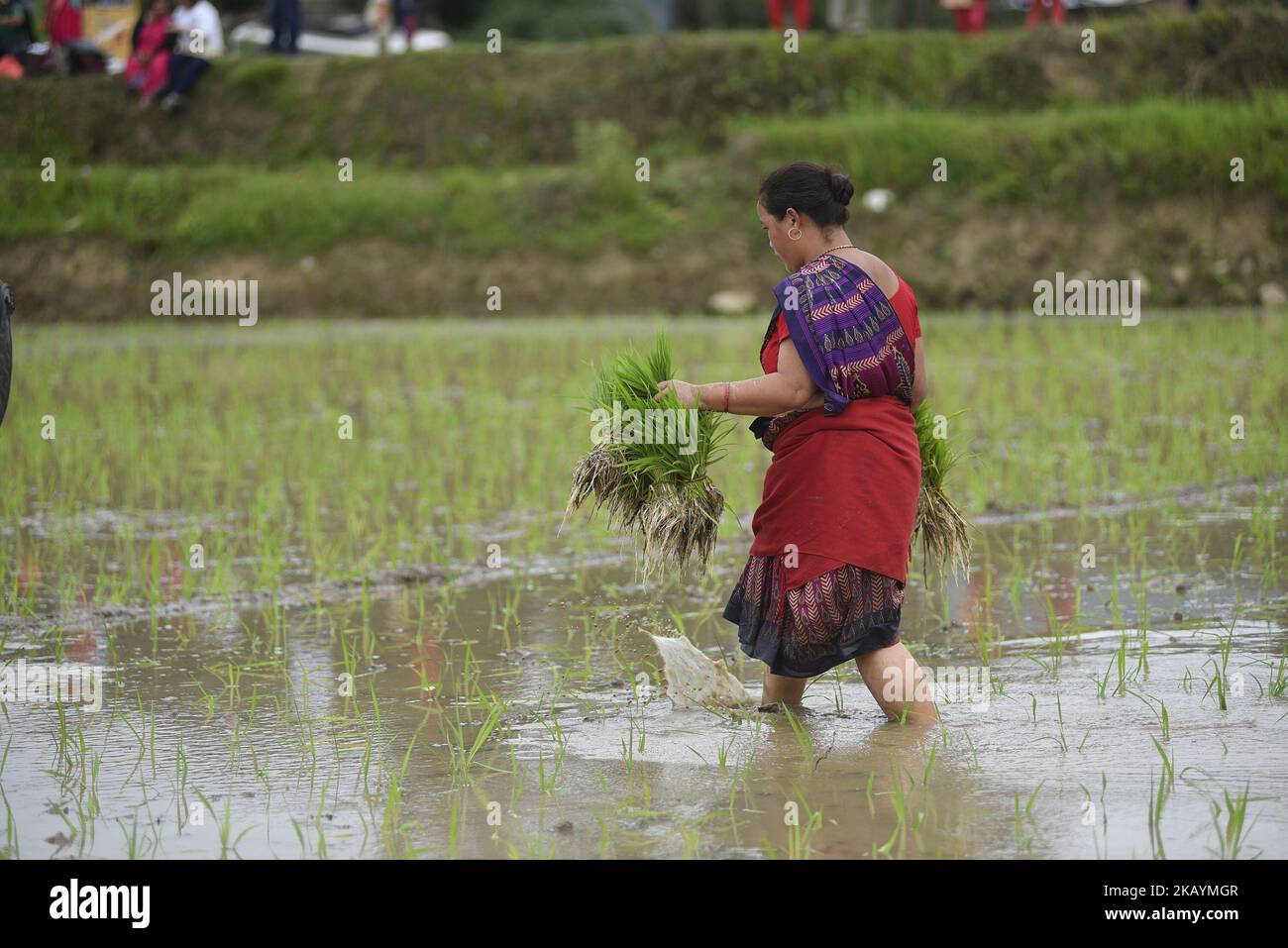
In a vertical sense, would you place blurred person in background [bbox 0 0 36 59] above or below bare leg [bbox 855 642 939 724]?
above

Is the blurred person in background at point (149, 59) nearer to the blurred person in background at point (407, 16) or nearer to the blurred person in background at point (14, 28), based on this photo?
the blurred person in background at point (14, 28)

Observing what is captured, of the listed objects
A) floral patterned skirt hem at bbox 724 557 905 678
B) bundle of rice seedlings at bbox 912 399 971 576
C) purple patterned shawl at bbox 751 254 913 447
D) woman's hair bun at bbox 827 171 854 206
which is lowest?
floral patterned skirt hem at bbox 724 557 905 678

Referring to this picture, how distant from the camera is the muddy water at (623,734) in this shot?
3318mm

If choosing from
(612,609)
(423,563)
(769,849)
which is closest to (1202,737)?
(769,849)

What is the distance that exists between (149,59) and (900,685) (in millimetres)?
18572

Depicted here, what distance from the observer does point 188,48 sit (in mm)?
19562

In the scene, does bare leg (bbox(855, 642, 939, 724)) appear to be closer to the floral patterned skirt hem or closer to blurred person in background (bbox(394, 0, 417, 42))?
the floral patterned skirt hem

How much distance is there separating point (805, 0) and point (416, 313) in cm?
632

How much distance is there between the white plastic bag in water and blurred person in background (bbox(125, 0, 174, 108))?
17093 mm

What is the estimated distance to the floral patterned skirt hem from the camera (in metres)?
4.05

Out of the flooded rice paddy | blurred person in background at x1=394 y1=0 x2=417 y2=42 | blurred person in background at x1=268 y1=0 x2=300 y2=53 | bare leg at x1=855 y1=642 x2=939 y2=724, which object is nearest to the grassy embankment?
blurred person in background at x1=268 y1=0 x2=300 y2=53

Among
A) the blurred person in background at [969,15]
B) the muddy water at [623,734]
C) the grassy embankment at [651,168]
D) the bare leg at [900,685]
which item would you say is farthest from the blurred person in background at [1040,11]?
the bare leg at [900,685]

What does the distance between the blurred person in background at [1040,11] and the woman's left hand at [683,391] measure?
17.1 meters
